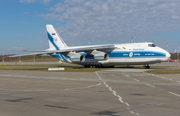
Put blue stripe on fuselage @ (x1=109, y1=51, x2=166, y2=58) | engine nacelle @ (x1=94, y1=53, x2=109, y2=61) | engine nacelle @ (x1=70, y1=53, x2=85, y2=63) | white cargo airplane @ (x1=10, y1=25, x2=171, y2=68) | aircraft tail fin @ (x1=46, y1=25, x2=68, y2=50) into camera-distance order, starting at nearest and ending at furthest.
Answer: blue stripe on fuselage @ (x1=109, y1=51, x2=166, y2=58) < white cargo airplane @ (x1=10, y1=25, x2=171, y2=68) < engine nacelle @ (x1=94, y1=53, x2=109, y2=61) < engine nacelle @ (x1=70, y1=53, x2=85, y2=63) < aircraft tail fin @ (x1=46, y1=25, x2=68, y2=50)

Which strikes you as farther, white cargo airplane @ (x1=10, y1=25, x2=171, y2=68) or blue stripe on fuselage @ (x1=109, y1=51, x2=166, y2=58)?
white cargo airplane @ (x1=10, y1=25, x2=171, y2=68)

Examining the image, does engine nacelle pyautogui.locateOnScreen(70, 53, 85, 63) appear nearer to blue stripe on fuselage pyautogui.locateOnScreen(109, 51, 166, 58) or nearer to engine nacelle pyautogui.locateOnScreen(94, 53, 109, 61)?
engine nacelle pyautogui.locateOnScreen(94, 53, 109, 61)

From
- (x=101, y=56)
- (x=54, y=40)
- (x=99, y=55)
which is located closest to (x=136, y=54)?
(x=101, y=56)

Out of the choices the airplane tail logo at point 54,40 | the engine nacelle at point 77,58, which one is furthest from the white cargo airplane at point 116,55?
the airplane tail logo at point 54,40

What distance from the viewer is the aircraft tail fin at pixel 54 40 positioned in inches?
1964

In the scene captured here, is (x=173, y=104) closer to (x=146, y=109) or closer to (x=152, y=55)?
(x=146, y=109)

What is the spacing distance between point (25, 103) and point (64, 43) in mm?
40964

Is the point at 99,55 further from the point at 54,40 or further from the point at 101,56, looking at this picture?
the point at 54,40

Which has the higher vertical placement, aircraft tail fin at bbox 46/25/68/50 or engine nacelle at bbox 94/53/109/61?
aircraft tail fin at bbox 46/25/68/50

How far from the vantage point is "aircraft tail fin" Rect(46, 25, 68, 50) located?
49875 millimetres

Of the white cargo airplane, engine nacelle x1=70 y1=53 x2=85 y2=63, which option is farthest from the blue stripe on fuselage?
engine nacelle x1=70 y1=53 x2=85 y2=63

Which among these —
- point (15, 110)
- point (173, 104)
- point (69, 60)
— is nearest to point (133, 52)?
point (69, 60)

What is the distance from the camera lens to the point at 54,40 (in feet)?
164

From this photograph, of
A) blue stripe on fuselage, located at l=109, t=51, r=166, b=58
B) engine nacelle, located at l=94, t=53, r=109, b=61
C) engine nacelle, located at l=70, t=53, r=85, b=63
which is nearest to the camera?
blue stripe on fuselage, located at l=109, t=51, r=166, b=58
